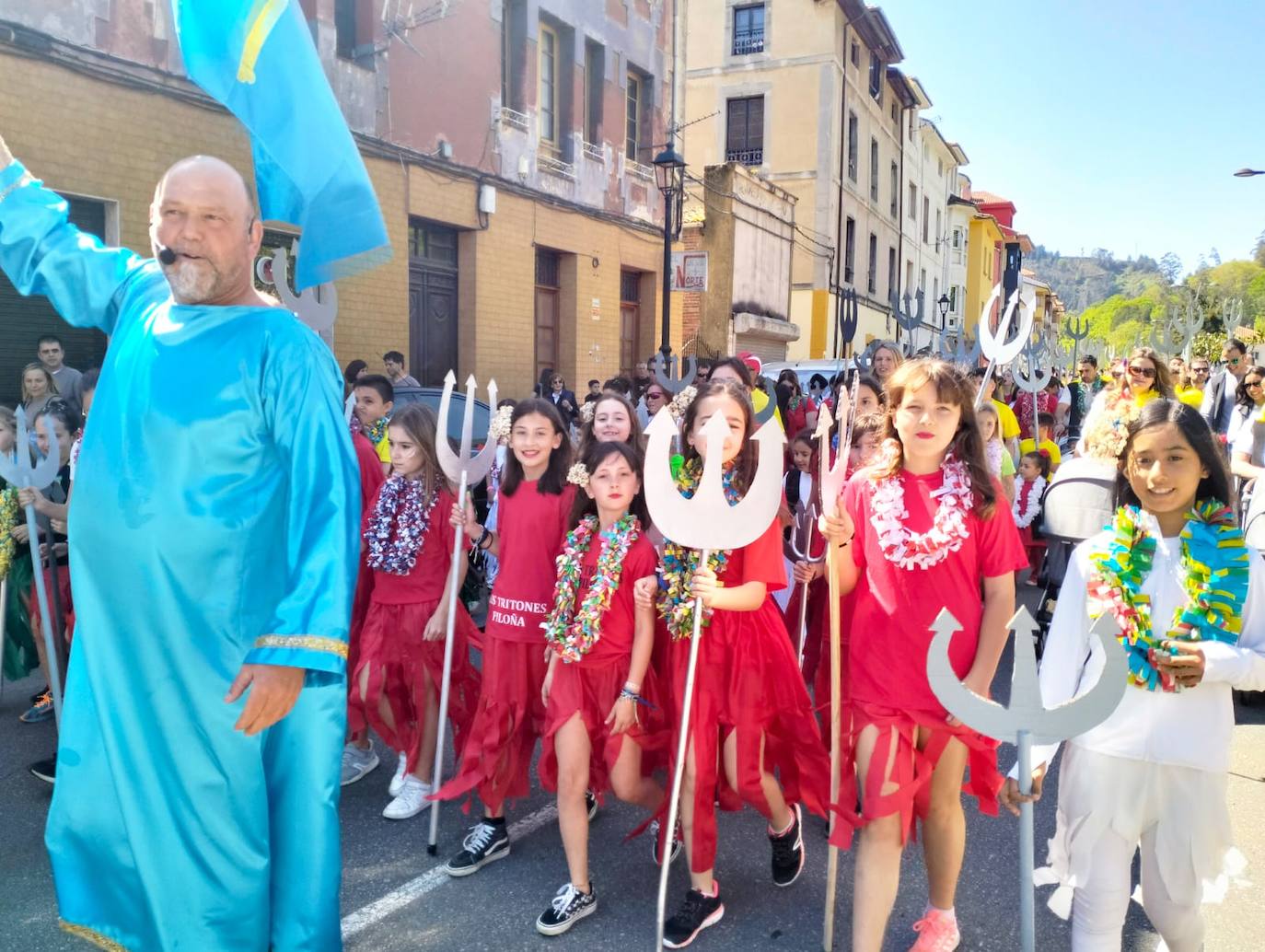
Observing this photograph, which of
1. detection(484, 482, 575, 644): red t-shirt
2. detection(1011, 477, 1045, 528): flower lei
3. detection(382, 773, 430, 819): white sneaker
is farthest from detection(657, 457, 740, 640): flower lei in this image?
detection(1011, 477, 1045, 528): flower lei

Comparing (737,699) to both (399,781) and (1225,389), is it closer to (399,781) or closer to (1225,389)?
(399,781)

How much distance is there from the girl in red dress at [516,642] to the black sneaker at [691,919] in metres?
0.81

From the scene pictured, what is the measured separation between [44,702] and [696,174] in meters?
25.4

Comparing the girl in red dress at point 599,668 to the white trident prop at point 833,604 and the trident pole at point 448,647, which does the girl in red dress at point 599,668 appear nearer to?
the trident pole at point 448,647

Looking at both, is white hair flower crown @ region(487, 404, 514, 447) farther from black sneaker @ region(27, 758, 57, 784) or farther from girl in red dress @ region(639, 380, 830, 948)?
black sneaker @ region(27, 758, 57, 784)

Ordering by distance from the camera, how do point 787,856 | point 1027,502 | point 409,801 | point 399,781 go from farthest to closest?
1. point 1027,502
2. point 399,781
3. point 409,801
4. point 787,856

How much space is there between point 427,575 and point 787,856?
1842 millimetres

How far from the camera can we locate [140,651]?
2395 millimetres

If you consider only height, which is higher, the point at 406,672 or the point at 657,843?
the point at 406,672

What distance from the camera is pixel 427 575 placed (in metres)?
4.23

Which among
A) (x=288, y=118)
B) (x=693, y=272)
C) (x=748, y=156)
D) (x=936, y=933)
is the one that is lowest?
(x=936, y=933)

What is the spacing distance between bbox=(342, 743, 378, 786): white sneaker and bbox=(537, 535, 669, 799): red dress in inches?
55.4

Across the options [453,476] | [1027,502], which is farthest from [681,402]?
[1027,502]

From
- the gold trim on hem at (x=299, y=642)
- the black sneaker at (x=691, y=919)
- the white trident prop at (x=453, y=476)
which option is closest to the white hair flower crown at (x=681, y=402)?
the white trident prop at (x=453, y=476)
